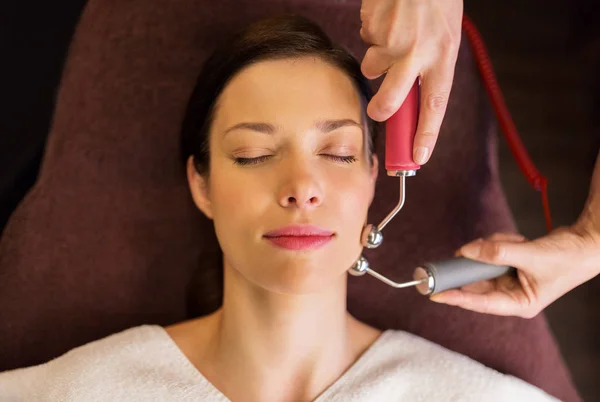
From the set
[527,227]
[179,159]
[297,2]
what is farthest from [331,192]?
[527,227]

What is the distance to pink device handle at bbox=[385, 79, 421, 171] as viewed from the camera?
40.1 inches

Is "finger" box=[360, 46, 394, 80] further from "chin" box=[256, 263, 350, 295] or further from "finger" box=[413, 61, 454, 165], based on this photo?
"chin" box=[256, 263, 350, 295]

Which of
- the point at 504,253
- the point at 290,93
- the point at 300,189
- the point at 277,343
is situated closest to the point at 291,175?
the point at 300,189

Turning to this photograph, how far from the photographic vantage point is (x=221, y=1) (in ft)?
4.74

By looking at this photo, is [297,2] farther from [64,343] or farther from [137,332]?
[64,343]

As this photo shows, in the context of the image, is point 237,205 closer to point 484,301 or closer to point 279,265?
point 279,265

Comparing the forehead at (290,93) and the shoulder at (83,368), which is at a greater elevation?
the forehead at (290,93)

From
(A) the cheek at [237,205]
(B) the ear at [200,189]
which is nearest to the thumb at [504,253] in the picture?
(A) the cheek at [237,205]

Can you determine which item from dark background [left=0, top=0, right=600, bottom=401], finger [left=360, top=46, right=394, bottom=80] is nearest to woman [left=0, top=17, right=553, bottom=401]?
finger [left=360, top=46, right=394, bottom=80]

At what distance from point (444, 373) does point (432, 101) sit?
2.13ft

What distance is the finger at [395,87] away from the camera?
3.17 ft

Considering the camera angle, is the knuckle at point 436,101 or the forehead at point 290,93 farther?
the forehead at point 290,93

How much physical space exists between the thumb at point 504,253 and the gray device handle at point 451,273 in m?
0.02

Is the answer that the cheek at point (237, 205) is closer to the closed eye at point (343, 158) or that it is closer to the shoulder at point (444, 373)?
the closed eye at point (343, 158)
